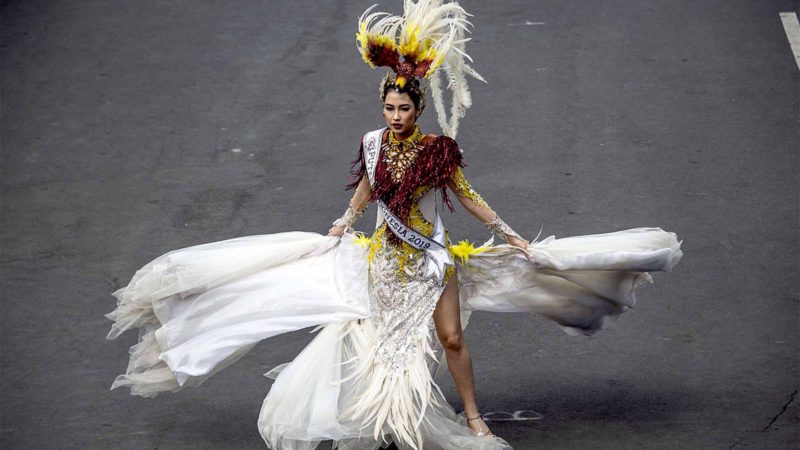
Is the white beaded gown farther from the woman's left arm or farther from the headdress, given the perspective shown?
the headdress

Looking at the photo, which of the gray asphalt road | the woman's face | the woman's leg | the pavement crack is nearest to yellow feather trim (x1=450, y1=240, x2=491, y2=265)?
the woman's leg

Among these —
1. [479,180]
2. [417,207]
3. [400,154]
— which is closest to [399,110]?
[400,154]

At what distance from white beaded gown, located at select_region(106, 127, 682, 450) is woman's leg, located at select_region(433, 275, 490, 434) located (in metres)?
0.07

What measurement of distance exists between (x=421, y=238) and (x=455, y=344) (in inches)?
24.8

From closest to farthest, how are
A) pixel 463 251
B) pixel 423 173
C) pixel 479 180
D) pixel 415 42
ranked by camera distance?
pixel 415 42
pixel 423 173
pixel 463 251
pixel 479 180

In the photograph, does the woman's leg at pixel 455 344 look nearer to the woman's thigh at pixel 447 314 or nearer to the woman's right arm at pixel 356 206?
the woman's thigh at pixel 447 314

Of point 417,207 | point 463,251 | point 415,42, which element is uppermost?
point 415,42

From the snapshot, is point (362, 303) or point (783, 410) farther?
point (783, 410)

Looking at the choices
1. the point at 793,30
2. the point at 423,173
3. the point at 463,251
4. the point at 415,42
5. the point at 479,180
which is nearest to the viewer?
the point at 415,42

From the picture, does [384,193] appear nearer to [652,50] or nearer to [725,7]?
[652,50]

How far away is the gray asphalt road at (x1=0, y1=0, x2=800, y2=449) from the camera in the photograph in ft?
25.9

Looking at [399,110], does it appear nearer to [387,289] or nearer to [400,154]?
[400,154]

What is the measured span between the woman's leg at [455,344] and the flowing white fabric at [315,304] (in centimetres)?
14

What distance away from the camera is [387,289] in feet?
23.9
